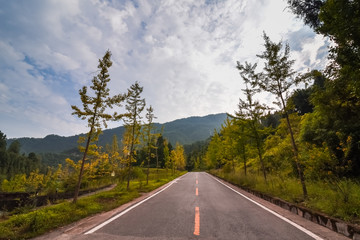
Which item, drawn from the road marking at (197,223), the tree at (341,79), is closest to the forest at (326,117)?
the tree at (341,79)

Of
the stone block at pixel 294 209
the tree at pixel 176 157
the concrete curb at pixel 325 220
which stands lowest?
the stone block at pixel 294 209

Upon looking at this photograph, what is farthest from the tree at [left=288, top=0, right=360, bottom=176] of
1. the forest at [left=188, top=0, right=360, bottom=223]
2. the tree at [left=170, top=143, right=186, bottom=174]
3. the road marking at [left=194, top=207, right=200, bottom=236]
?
the tree at [left=170, top=143, right=186, bottom=174]

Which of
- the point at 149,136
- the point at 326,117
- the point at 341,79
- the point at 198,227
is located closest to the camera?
the point at 198,227

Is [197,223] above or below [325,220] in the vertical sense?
below

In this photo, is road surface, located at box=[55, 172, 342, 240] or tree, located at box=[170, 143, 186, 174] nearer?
road surface, located at box=[55, 172, 342, 240]

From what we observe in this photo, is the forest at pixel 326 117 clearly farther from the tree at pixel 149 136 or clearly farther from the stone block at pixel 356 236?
the tree at pixel 149 136

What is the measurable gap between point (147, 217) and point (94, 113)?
5631 millimetres

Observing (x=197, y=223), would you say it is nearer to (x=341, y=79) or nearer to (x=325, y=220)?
(x=325, y=220)

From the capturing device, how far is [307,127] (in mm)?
11914

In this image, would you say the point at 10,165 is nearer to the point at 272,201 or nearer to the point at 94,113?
the point at 94,113

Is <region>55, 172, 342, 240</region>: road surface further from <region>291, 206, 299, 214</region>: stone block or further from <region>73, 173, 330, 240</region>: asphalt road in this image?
<region>291, 206, 299, 214</region>: stone block

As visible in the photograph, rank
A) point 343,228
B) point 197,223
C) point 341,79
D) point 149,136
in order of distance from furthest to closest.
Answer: point 149,136
point 341,79
point 197,223
point 343,228

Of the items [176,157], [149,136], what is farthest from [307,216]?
[176,157]

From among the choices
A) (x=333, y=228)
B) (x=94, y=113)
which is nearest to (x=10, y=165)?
(x=94, y=113)
